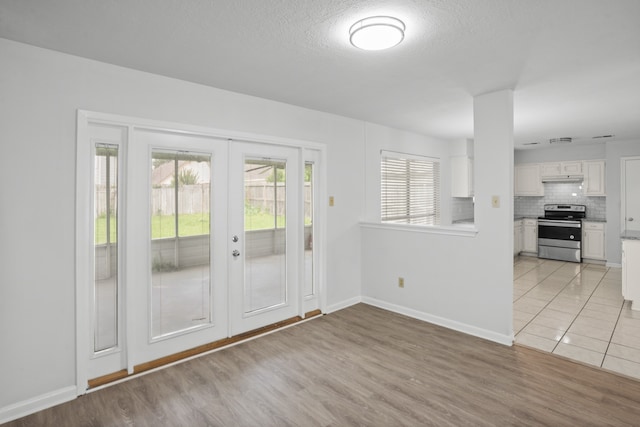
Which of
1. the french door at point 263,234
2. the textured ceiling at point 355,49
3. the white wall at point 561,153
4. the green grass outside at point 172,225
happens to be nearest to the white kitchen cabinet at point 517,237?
the white wall at point 561,153

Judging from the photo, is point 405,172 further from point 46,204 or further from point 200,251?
point 46,204

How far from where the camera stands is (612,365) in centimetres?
288

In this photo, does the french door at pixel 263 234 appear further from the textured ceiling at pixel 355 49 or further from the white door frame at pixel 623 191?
the white door frame at pixel 623 191

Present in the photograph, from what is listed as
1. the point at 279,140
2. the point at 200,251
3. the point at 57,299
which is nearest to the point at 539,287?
the point at 279,140

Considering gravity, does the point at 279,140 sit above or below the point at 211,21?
below

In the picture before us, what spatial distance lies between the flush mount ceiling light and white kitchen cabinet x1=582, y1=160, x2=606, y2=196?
6804 millimetres

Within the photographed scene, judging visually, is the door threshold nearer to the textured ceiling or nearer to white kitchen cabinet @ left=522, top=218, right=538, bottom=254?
the textured ceiling

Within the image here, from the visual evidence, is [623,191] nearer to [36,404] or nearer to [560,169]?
[560,169]

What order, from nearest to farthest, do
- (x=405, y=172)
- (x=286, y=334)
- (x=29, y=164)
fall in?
1. (x=29, y=164)
2. (x=286, y=334)
3. (x=405, y=172)

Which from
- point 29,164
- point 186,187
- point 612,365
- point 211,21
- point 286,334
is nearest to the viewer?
point 211,21

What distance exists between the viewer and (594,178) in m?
6.86

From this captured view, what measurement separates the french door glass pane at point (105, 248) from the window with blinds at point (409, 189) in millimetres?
3452

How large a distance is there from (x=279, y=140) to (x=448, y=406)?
2.79 meters

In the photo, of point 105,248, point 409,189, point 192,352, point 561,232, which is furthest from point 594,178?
point 105,248
